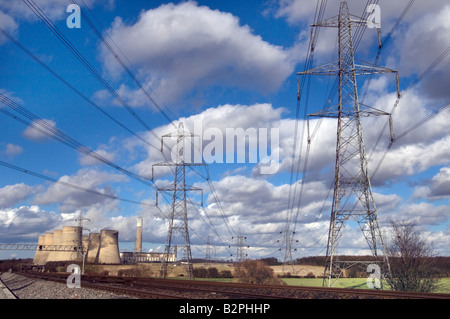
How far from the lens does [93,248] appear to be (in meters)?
101

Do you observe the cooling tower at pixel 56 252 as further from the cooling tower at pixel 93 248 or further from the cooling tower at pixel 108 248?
the cooling tower at pixel 108 248

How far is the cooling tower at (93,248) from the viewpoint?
9814 centimetres

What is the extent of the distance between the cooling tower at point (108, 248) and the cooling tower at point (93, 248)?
235cm

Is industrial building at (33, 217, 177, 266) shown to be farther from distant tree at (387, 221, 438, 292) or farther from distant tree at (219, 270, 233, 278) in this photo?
distant tree at (387, 221, 438, 292)

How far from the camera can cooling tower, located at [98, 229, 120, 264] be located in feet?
311

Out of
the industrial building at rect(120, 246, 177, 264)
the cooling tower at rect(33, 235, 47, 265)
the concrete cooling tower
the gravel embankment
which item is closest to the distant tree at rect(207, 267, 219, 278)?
the gravel embankment

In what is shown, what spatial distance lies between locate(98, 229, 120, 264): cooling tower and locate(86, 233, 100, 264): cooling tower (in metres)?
2.35

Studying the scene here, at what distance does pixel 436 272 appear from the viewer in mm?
28750

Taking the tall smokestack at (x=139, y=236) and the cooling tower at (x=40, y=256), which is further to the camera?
the tall smokestack at (x=139, y=236)

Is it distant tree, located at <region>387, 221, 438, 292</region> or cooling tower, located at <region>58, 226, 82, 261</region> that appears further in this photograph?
cooling tower, located at <region>58, 226, 82, 261</region>

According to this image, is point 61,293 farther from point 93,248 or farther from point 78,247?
point 93,248

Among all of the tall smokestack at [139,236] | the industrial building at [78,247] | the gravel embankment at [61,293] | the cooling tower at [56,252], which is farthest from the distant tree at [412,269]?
the tall smokestack at [139,236]

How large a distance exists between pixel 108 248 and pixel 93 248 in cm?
659

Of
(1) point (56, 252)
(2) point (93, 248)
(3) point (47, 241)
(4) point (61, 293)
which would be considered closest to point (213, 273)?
(2) point (93, 248)
